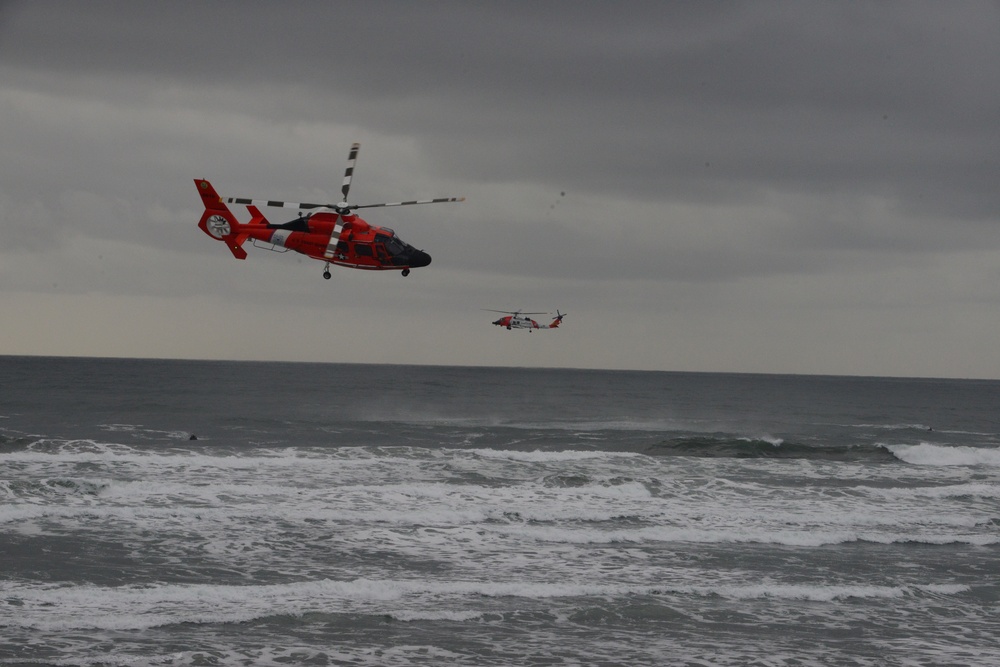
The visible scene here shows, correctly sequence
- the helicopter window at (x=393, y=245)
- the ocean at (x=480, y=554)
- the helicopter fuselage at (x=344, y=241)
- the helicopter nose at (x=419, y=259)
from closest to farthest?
1. the ocean at (x=480, y=554)
2. the helicopter fuselage at (x=344, y=241)
3. the helicopter window at (x=393, y=245)
4. the helicopter nose at (x=419, y=259)

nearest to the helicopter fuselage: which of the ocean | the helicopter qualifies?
the helicopter

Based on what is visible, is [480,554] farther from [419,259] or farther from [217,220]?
[217,220]

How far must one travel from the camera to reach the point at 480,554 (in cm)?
2319

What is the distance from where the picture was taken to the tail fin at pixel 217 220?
17234 millimetres

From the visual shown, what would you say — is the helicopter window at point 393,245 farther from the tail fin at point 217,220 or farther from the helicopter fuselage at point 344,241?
the tail fin at point 217,220

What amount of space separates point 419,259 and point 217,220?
3.65 metres

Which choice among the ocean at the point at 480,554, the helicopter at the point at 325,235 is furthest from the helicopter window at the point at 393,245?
the ocean at the point at 480,554

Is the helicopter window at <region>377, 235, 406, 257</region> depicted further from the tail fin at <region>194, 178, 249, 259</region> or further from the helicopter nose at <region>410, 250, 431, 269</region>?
the tail fin at <region>194, 178, 249, 259</region>

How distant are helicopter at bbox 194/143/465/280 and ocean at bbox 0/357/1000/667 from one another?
21.1 feet

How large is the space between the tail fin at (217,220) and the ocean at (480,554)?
→ 6714mm

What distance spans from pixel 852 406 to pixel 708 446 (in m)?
60.0

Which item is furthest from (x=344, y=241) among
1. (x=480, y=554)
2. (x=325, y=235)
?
(x=480, y=554)

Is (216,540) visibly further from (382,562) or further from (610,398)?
(610,398)

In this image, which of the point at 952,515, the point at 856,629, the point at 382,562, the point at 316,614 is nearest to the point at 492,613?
the point at 316,614
